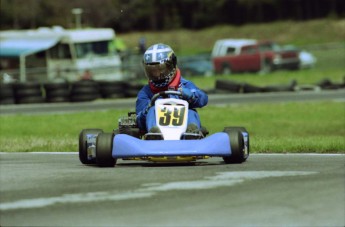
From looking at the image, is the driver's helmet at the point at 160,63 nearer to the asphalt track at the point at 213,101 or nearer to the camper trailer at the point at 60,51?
the asphalt track at the point at 213,101

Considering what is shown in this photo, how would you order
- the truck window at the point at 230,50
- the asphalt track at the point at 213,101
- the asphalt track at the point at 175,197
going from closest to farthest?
the asphalt track at the point at 175,197
the asphalt track at the point at 213,101
the truck window at the point at 230,50

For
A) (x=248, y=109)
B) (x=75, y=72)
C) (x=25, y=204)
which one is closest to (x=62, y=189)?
(x=25, y=204)

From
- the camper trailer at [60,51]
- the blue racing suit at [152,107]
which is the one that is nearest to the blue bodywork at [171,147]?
the blue racing suit at [152,107]

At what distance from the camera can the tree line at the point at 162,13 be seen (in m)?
77.2

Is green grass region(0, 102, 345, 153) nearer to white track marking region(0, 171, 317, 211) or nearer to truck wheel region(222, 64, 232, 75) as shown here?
white track marking region(0, 171, 317, 211)

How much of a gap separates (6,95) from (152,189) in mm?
20820

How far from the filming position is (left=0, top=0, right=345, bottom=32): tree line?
7725 centimetres

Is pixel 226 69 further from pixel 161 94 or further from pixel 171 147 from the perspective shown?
pixel 171 147

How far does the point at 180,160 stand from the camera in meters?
9.39

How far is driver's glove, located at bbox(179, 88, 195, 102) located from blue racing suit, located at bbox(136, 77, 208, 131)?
0.03 m

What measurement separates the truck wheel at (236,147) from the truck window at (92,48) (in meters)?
30.5

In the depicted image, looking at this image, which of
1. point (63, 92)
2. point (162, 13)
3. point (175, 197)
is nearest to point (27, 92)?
point (63, 92)

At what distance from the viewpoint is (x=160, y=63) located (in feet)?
34.1

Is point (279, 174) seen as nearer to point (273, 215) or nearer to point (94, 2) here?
point (273, 215)
